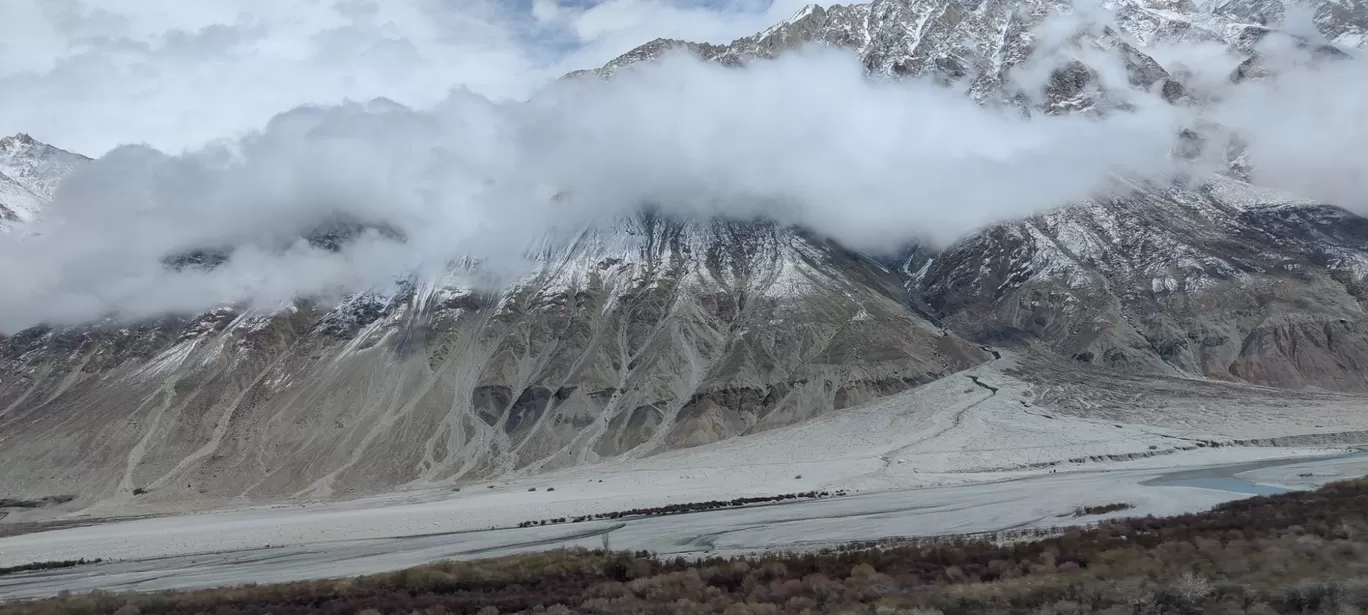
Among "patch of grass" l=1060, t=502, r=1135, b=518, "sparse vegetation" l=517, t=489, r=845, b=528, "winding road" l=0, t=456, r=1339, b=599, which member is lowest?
"sparse vegetation" l=517, t=489, r=845, b=528

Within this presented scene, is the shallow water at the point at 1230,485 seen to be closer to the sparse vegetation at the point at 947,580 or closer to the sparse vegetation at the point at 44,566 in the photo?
the sparse vegetation at the point at 947,580

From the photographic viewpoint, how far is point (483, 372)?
160 m

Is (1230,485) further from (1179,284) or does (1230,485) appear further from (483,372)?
(483,372)

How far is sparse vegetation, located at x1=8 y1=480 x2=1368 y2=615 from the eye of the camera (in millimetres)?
22609

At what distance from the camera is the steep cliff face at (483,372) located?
136 m

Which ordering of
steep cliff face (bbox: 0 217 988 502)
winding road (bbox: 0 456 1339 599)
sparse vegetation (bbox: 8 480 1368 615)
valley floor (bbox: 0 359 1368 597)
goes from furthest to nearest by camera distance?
steep cliff face (bbox: 0 217 988 502) < valley floor (bbox: 0 359 1368 597) < winding road (bbox: 0 456 1339 599) < sparse vegetation (bbox: 8 480 1368 615)

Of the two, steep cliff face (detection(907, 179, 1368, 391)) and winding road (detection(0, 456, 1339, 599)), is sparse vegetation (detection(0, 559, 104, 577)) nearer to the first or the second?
winding road (detection(0, 456, 1339, 599))

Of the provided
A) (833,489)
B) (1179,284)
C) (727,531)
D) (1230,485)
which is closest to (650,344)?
(833,489)

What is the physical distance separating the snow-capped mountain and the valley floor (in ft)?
48.4

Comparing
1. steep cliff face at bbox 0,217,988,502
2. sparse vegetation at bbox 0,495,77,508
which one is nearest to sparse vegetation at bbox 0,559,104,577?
steep cliff face at bbox 0,217,988,502

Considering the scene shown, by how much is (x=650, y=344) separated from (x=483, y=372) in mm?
27468

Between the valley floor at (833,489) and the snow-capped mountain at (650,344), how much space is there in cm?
1474

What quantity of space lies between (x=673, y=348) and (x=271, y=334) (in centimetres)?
7811

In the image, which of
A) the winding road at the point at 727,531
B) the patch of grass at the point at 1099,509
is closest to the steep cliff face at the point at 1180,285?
the winding road at the point at 727,531
